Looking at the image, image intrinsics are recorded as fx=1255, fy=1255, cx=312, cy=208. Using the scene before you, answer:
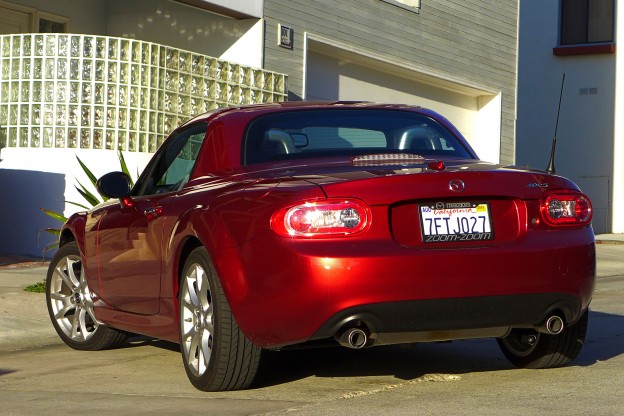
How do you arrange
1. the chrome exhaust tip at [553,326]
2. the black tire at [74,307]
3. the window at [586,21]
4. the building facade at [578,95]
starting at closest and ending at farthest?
the chrome exhaust tip at [553,326] → the black tire at [74,307] → the building facade at [578,95] → the window at [586,21]

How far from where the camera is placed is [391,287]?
538 centimetres

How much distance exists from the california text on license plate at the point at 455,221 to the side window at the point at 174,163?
1.60 m

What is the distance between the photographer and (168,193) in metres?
6.66

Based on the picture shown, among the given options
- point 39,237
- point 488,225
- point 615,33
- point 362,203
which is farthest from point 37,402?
point 615,33

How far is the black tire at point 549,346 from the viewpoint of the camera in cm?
636

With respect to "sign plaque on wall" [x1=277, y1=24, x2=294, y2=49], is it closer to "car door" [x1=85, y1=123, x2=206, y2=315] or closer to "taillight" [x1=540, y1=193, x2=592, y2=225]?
"car door" [x1=85, y1=123, x2=206, y2=315]

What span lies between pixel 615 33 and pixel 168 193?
73.5 feet

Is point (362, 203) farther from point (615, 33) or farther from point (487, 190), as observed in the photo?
point (615, 33)

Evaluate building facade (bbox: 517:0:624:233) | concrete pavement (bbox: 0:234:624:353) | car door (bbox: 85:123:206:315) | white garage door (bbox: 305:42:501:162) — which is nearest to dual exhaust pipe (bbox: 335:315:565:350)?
car door (bbox: 85:123:206:315)

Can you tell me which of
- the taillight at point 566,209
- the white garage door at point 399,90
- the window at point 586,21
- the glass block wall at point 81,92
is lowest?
the taillight at point 566,209

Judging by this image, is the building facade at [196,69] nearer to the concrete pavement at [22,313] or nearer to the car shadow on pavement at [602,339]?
the concrete pavement at [22,313]

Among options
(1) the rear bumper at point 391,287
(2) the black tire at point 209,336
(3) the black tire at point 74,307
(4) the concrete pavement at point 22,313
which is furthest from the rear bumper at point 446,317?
(4) the concrete pavement at point 22,313

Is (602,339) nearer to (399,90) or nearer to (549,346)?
(549,346)

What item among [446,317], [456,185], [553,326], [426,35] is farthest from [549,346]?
[426,35]
